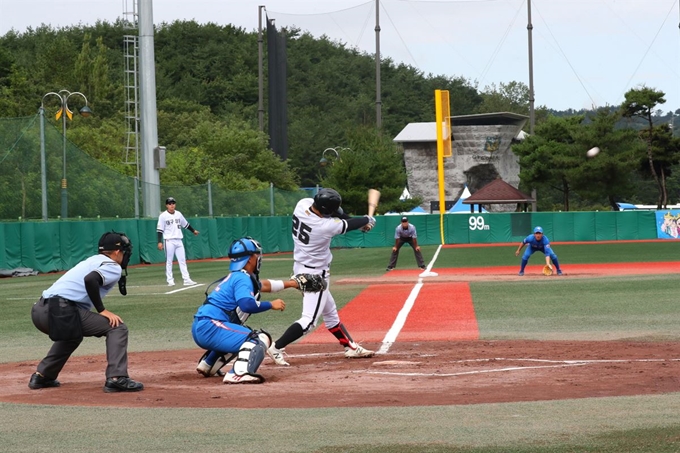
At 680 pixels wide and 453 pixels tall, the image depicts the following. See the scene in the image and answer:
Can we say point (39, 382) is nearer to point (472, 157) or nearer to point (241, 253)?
point (241, 253)

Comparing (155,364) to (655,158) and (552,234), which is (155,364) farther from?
(655,158)

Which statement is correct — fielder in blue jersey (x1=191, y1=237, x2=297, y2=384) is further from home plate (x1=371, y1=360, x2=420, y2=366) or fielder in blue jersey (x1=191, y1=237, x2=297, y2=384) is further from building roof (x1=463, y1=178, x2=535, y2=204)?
building roof (x1=463, y1=178, x2=535, y2=204)

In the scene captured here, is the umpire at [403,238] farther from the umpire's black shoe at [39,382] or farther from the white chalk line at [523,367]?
the umpire's black shoe at [39,382]

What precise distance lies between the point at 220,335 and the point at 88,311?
122cm

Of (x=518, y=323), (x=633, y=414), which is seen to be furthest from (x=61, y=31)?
(x=633, y=414)

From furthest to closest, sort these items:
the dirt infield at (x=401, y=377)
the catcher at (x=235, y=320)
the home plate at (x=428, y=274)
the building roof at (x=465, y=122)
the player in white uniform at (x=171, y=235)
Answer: the building roof at (x=465, y=122)
the home plate at (x=428, y=274)
the player in white uniform at (x=171, y=235)
the catcher at (x=235, y=320)
the dirt infield at (x=401, y=377)

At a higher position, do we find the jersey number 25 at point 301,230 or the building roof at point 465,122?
the building roof at point 465,122

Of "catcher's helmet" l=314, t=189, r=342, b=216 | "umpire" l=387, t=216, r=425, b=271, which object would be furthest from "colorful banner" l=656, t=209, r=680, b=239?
"catcher's helmet" l=314, t=189, r=342, b=216

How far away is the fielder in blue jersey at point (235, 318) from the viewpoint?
9.33 m

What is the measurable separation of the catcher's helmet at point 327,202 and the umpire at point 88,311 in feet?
7.78

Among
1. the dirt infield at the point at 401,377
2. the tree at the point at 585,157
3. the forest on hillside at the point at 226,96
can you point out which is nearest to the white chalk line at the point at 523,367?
the dirt infield at the point at 401,377

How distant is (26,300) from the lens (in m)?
19.9

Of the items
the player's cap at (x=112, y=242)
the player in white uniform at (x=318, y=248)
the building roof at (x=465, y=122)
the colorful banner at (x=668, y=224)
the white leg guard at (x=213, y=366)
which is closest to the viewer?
the player's cap at (x=112, y=242)

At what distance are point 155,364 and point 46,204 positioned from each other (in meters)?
19.2
